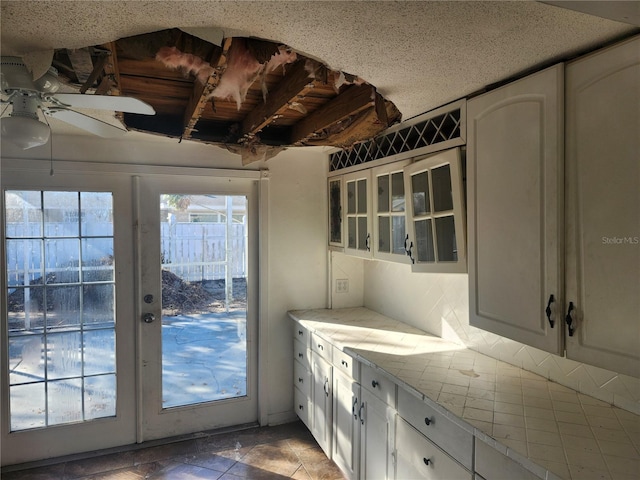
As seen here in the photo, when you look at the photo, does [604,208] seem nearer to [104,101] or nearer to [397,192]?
[397,192]

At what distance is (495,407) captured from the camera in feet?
5.22

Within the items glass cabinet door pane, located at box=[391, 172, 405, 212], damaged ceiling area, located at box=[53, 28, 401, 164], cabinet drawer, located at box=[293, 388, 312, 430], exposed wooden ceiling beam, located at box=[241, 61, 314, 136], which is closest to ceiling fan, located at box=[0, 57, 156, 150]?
damaged ceiling area, located at box=[53, 28, 401, 164]

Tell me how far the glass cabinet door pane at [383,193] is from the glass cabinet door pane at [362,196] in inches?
6.8

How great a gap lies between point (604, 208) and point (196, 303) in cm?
268

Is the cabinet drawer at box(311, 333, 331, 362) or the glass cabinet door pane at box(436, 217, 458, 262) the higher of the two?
the glass cabinet door pane at box(436, 217, 458, 262)

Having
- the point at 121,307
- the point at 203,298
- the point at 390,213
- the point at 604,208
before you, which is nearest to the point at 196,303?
the point at 203,298

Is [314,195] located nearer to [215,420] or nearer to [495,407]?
[215,420]

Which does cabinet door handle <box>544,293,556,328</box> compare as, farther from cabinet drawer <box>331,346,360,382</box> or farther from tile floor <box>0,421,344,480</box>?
tile floor <box>0,421,344,480</box>

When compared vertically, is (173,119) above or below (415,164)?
above

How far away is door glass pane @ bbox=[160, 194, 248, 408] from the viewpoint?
305 centimetres

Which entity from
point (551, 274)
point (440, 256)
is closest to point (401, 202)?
point (440, 256)

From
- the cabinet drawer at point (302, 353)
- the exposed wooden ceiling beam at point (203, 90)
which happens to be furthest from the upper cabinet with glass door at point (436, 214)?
the cabinet drawer at point (302, 353)

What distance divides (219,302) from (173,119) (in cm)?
141

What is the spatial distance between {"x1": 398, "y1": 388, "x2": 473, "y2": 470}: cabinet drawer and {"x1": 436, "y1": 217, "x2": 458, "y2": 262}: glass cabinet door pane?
0.67m
